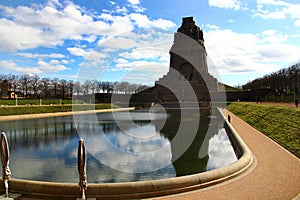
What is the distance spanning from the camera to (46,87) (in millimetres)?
68750

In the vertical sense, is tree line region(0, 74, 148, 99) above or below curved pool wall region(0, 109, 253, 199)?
above

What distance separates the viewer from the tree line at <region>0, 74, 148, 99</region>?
66250 mm

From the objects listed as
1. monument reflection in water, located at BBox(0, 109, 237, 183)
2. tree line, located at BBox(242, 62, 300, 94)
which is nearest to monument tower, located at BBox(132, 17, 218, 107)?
tree line, located at BBox(242, 62, 300, 94)

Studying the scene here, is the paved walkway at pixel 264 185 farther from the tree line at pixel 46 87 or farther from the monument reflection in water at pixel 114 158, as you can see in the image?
the tree line at pixel 46 87

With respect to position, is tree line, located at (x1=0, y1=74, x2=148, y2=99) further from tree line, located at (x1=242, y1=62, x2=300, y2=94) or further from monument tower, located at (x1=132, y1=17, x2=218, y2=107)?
tree line, located at (x1=242, y1=62, x2=300, y2=94)

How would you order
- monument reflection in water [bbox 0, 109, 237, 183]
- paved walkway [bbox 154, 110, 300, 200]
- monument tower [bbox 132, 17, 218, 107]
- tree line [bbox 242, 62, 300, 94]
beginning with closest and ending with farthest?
paved walkway [bbox 154, 110, 300, 200]
monument reflection in water [bbox 0, 109, 237, 183]
tree line [bbox 242, 62, 300, 94]
monument tower [bbox 132, 17, 218, 107]

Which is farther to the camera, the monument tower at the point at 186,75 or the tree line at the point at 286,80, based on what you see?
the monument tower at the point at 186,75

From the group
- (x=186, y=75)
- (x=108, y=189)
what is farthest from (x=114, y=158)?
(x=186, y=75)

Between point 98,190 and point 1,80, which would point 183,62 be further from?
point 98,190

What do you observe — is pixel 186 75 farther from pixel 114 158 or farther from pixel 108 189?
pixel 108 189

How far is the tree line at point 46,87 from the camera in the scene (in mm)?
66250

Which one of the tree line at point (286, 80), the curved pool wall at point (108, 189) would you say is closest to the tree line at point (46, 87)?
the tree line at point (286, 80)

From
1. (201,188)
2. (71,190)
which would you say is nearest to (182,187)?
(201,188)

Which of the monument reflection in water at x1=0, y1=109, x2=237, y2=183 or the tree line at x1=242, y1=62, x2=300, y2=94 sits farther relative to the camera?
the tree line at x1=242, y1=62, x2=300, y2=94
